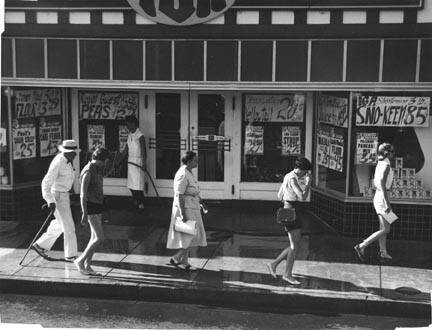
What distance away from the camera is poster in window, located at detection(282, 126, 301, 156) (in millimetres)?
11230

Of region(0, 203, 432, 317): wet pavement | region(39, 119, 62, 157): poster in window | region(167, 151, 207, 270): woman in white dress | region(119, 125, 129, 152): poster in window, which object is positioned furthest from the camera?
region(119, 125, 129, 152): poster in window

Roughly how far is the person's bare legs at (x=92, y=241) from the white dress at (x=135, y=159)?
3246mm

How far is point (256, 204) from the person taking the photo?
37.8ft

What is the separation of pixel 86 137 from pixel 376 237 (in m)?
5.79

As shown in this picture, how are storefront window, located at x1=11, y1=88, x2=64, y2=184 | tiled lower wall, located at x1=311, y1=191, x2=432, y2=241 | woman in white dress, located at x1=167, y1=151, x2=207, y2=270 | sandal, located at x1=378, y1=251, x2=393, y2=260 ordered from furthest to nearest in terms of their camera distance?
storefront window, located at x1=11, y1=88, x2=64, y2=184, tiled lower wall, located at x1=311, y1=191, x2=432, y2=241, sandal, located at x1=378, y1=251, x2=393, y2=260, woman in white dress, located at x1=167, y1=151, x2=207, y2=270

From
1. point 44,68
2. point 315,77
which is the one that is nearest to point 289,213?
point 315,77

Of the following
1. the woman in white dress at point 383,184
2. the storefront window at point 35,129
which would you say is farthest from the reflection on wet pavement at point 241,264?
the storefront window at point 35,129

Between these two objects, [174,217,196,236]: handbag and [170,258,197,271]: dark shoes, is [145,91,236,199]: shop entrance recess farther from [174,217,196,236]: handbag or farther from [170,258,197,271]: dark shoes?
[174,217,196,236]: handbag

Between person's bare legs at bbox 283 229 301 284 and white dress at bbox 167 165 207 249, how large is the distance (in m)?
1.22

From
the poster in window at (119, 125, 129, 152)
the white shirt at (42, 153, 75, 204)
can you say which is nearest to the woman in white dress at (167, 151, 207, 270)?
the white shirt at (42, 153, 75, 204)

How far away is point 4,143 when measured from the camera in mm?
10656

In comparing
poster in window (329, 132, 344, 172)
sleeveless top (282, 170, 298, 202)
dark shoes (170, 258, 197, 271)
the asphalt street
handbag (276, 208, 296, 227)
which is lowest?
the asphalt street

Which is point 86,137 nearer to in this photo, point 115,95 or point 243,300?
point 115,95

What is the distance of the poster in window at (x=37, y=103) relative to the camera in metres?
10.8
